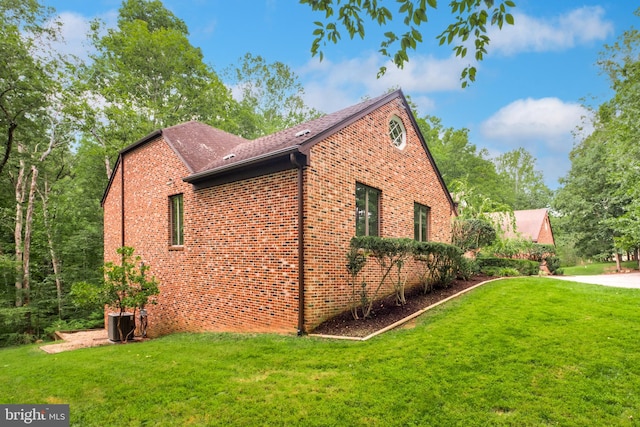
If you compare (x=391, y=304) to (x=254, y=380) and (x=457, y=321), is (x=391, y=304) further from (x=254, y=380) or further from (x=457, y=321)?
(x=254, y=380)

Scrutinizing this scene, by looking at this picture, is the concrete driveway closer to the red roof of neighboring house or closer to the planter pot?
the red roof of neighboring house

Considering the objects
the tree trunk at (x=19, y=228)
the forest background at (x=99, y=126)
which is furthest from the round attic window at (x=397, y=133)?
the tree trunk at (x=19, y=228)

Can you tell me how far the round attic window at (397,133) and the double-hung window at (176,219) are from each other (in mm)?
6702

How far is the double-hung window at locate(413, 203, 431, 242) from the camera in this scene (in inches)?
437

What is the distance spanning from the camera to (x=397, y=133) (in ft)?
34.8

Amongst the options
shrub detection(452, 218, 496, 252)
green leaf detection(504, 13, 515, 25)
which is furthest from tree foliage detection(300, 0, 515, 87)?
shrub detection(452, 218, 496, 252)

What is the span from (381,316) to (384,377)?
3085 mm

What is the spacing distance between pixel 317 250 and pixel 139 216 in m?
8.02

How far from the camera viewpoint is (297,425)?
3.35m

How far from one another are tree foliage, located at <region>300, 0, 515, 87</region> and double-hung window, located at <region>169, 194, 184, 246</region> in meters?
Result: 7.61

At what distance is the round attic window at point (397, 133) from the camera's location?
1036 cm

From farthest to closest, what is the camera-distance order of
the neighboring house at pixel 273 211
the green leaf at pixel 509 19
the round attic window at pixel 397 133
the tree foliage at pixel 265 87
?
the tree foliage at pixel 265 87 < the round attic window at pixel 397 133 < the neighboring house at pixel 273 211 < the green leaf at pixel 509 19

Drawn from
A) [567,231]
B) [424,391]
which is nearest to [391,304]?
[424,391]

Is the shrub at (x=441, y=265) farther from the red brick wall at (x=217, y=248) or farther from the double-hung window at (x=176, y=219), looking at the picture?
the double-hung window at (x=176, y=219)
